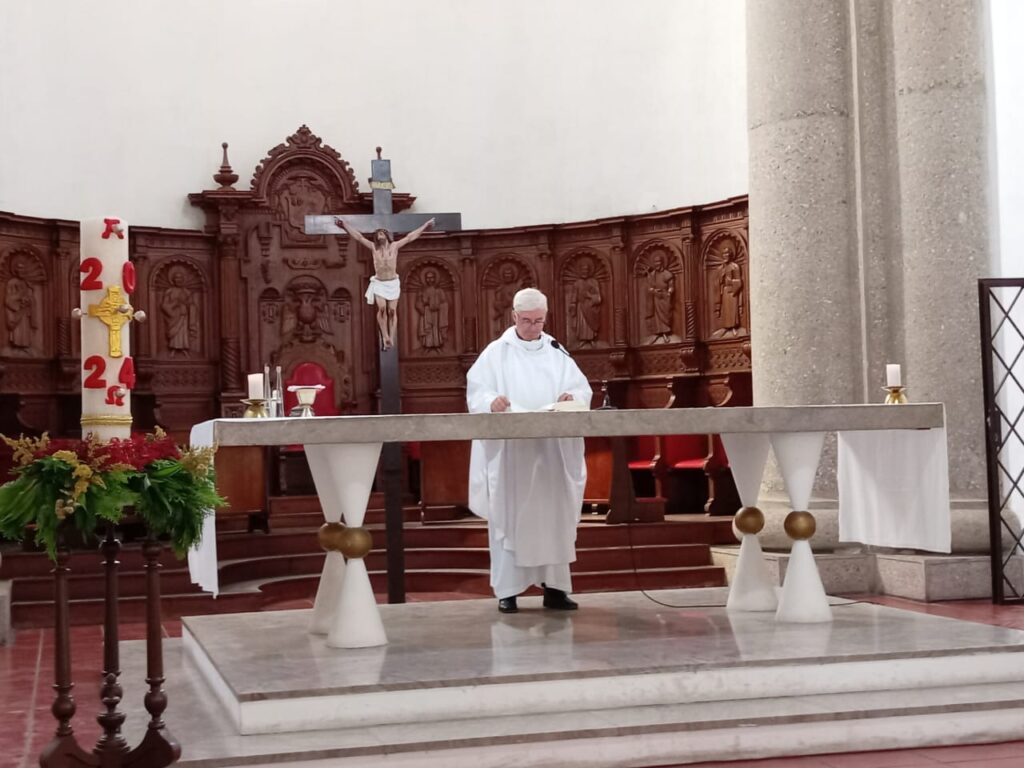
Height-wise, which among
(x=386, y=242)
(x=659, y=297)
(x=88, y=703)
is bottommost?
(x=88, y=703)

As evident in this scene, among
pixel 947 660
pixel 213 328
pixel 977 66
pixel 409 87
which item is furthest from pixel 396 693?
pixel 409 87

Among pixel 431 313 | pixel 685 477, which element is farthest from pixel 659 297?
pixel 431 313

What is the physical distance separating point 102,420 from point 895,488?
4093mm

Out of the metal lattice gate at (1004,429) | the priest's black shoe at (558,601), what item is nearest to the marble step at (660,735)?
the priest's black shoe at (558,601)

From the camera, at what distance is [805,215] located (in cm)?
861

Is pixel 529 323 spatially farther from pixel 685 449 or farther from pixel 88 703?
pixel 685 449

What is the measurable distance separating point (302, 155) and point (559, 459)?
7.01m

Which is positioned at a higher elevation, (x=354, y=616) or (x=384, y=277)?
(x=384, y=277)

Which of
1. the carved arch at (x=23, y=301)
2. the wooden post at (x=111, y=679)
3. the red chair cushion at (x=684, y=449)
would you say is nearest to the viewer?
the wooden post at (x=111, y=679)

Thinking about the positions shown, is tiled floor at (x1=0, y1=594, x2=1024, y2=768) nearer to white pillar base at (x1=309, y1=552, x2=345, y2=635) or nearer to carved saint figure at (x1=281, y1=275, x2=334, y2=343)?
white pillar base at (x1=309, y1=552, x2=345, y2=635)

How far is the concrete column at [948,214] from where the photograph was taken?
324 inches

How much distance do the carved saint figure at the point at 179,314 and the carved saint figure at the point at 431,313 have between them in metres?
2.26

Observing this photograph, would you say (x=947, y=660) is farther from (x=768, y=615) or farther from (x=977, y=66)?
(x=977, y=66)

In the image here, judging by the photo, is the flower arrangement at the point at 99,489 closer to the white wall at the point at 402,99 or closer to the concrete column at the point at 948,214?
the concrete column at the point at 948,214
